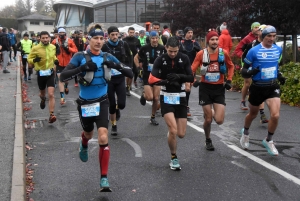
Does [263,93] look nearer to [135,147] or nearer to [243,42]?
[135,147]

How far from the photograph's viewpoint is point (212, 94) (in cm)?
729

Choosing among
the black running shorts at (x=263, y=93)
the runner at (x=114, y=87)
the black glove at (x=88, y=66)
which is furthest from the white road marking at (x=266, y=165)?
the black glove at (x=88, y=66)

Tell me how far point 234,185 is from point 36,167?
9.37 ft

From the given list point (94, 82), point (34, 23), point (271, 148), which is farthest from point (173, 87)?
point (34, 23)

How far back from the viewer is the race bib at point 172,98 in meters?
6.50

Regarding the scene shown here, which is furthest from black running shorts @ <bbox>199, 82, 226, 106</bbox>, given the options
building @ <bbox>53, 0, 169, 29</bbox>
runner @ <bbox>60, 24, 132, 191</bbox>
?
building @ <bbox>53, 0, 169, 29</bbox>

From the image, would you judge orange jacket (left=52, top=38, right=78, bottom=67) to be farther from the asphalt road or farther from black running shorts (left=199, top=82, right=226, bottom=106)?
black running shorts (left=199, top=82, right=226, bottom=106)

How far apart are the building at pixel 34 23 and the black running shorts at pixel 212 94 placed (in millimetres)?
94396

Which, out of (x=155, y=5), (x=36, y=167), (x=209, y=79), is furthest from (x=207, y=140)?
(x=155, y=5)

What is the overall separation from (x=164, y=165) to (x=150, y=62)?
3710mm

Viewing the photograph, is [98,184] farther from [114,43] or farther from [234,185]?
[114,43]

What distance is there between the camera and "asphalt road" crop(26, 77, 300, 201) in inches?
217

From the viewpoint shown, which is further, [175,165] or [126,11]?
[126,11]

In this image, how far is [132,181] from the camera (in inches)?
235
